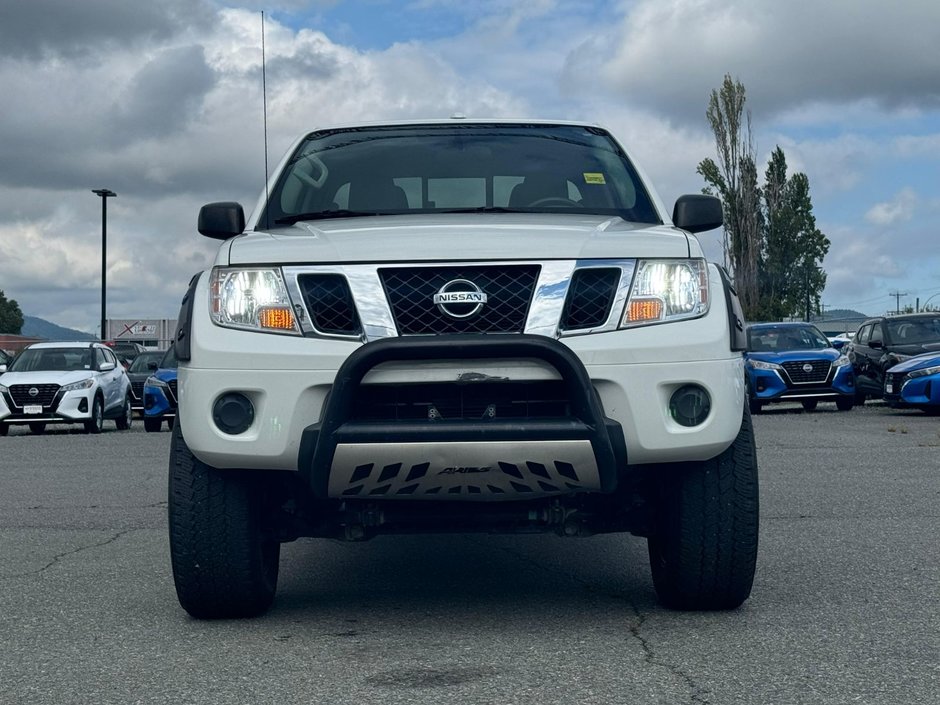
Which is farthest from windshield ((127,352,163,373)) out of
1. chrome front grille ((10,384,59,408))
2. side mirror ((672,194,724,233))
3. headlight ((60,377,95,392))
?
side mirror ((672,194,724,233))

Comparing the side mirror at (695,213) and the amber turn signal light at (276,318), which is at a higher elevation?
the side mirror at (695,213)

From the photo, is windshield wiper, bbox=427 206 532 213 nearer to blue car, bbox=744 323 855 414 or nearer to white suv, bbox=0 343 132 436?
blue car, bbox=744 323 855 414

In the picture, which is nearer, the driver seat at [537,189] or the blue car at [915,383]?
the driver seat at [537,189]

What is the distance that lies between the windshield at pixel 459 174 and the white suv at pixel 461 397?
2.59ft

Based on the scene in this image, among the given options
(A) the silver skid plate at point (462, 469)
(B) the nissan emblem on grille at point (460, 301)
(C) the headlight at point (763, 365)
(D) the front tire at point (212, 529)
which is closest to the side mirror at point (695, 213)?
(B) the nissan emblem on grille at point (460, 301)

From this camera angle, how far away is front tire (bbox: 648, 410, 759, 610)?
194 inches

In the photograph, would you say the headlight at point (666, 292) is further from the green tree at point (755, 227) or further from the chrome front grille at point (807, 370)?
the green tree at point (755, 227)

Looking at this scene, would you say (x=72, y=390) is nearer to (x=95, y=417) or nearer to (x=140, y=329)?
(x=95, y=417)

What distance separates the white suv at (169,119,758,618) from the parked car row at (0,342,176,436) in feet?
56.0

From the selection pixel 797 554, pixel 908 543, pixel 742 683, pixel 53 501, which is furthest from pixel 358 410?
pixel 53 501

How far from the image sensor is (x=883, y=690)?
3953mm

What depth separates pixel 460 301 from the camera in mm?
4609

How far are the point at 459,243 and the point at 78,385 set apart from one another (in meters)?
18.5

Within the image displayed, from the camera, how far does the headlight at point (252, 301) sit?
470 cm
